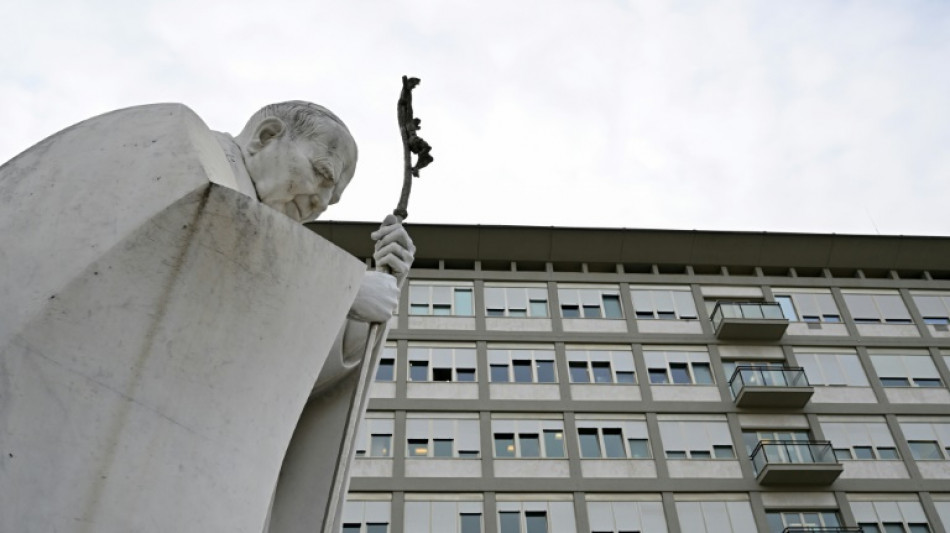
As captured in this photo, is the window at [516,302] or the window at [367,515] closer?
the window at [367,515]

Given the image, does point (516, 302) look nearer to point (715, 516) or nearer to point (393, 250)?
point (715, 516)

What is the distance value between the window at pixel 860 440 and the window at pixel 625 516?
752 centimetres

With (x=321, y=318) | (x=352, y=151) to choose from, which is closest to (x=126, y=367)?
(x=321, y=318)

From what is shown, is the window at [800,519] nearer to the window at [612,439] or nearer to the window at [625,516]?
the window at [625,516]

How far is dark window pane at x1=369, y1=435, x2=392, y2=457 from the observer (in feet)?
98.5

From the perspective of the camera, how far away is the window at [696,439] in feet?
102

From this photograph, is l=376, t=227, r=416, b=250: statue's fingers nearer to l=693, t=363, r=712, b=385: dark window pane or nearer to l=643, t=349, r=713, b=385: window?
l=643, t=349, r=713, b=385: window

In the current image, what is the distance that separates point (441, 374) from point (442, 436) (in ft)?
9.21

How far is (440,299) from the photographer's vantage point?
1385 inches

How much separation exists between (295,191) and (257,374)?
0.80m

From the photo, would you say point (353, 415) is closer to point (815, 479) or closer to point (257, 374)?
point (257, 374)

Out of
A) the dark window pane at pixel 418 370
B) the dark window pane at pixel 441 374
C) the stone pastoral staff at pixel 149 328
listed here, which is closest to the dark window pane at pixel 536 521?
the dark window pane at pixel 441 374

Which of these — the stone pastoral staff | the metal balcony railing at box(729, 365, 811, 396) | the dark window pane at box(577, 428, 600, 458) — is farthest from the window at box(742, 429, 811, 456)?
the stone pastoral staff

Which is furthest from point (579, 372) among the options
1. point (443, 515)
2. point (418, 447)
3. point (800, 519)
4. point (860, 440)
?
point (860, 440)
